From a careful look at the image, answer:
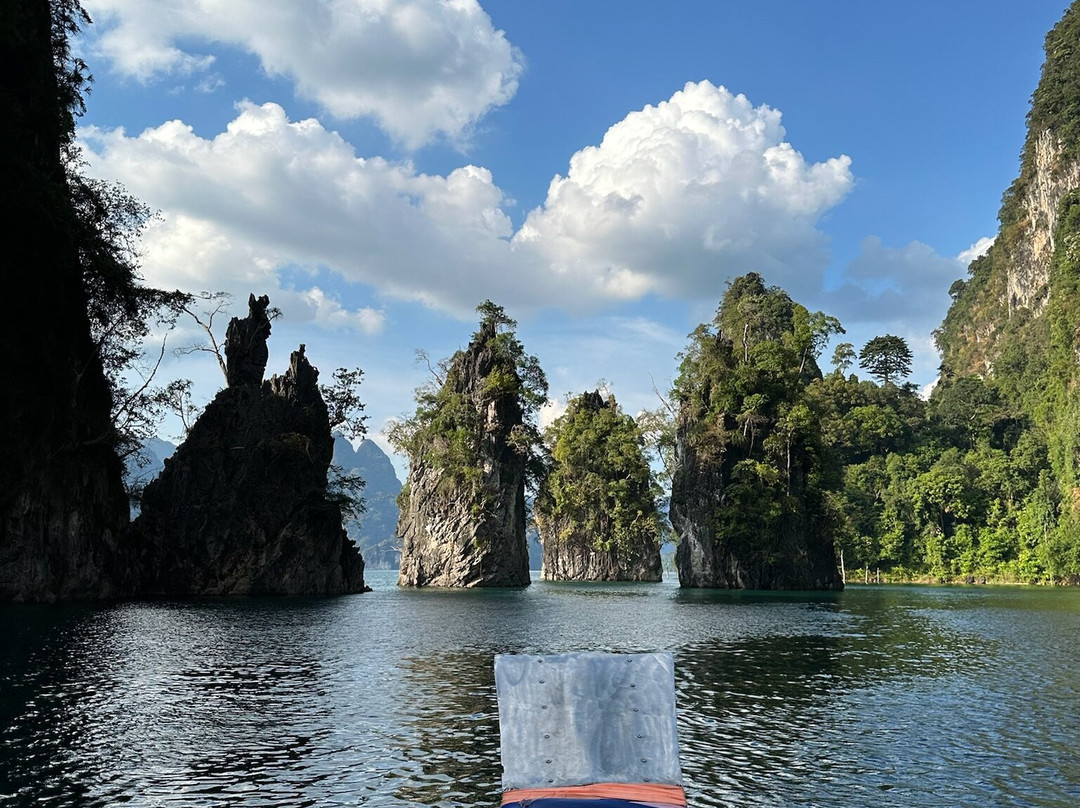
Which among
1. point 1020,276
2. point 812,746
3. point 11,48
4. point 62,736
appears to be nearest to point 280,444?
point 11,48

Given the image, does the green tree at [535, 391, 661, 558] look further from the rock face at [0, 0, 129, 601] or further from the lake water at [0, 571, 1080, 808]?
the lake water at [0, 571, 1080, 808]

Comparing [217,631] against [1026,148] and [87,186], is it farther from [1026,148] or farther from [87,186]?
[1026,148]

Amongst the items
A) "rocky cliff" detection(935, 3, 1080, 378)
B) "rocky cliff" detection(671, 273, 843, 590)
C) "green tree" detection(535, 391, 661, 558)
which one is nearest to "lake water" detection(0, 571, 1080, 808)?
"rocky cliff" detection(671, 273, 843, 590)

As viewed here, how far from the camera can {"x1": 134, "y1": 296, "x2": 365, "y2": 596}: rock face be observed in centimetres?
5469

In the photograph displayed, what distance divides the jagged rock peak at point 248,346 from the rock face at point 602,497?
44.0 m

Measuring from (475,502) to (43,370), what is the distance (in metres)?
44.9

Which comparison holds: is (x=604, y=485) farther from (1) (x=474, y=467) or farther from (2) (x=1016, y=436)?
(2) (x=1016, y=436)

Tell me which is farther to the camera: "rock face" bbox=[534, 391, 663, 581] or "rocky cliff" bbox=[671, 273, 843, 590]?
"rock face" bbox=[534, 391, 663, 581]

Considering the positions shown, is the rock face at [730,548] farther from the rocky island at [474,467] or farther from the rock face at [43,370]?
the rock face at [43,370]

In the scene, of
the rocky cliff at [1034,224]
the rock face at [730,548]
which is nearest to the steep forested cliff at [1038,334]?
the rocky cliff at [1034,224]

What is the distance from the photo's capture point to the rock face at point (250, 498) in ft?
179

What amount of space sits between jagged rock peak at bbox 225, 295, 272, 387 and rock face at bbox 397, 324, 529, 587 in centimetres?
2242

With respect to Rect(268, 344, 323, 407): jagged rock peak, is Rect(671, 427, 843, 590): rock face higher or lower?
lower

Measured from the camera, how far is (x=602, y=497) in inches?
3942
